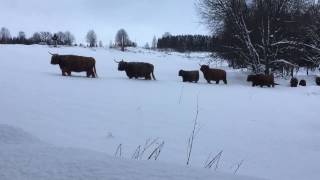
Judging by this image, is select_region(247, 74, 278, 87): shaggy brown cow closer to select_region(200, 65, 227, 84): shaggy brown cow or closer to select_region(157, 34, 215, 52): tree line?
select_region(200, 65, 227, 84): shaggy brown cow

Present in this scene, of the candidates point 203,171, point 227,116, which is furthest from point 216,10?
point 203,171

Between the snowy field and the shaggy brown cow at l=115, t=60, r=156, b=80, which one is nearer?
the snowy field

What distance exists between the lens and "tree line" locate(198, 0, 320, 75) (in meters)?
29.7

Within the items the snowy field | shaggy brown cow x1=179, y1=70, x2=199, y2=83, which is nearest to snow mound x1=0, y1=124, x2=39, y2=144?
the snowy field

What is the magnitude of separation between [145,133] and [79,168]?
5.27 metres

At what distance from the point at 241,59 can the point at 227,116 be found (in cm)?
2159

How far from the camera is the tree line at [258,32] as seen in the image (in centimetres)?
2967

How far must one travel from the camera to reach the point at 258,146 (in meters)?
7.19

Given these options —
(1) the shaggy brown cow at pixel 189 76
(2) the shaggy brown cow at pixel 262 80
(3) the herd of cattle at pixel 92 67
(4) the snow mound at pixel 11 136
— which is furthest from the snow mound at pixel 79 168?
(2) the shaggy brown cow at pixel 262 80

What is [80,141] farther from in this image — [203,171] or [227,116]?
[227,116]

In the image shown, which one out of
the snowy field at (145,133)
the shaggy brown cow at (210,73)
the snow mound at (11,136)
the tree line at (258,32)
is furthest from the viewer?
the tree line at (258,32)

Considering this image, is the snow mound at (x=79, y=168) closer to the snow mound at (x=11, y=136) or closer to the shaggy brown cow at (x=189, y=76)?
the snow mound at (x=11, y=136)

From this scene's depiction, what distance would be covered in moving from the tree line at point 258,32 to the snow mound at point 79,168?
27511 mm

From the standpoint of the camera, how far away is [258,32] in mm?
30312
